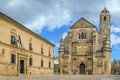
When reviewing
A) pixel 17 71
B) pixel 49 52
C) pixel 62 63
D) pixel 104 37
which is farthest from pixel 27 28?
pixel 104 37

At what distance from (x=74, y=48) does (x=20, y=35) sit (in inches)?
1433

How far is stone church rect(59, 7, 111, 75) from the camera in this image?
212 ft

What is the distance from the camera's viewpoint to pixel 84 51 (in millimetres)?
67125

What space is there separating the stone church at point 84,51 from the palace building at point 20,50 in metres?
21.0

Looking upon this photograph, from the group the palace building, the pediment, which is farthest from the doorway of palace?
the pediment

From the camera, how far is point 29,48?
36.9 m

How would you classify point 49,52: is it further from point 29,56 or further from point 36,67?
point 29,56

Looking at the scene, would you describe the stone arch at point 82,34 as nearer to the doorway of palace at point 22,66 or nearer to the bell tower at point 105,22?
the bell tower at point 105,22

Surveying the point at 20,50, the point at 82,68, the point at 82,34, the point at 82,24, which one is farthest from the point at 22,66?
the point at 82,24

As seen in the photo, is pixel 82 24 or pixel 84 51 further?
pixel 82 24

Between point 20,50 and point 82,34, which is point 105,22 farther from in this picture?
point 20,50

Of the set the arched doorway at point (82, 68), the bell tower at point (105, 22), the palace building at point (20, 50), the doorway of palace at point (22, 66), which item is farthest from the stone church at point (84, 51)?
the doorway of palace at point (22, 66)

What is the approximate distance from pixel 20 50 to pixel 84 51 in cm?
3582

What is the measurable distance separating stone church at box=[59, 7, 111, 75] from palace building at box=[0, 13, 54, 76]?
68.9ft
